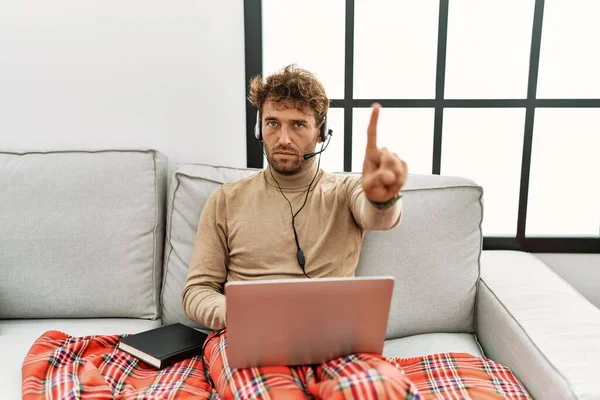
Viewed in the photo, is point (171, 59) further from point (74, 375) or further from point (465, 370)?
point (465, 370)

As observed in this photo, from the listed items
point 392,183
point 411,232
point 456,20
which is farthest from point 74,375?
point 456,20

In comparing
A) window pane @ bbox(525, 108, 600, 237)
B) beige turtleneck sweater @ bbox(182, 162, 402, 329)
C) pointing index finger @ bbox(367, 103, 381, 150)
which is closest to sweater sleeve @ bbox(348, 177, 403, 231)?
beige turtleneck sweater @ bbox(182, 162, 402, 329)

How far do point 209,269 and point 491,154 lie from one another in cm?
119

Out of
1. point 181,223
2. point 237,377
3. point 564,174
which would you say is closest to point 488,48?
point 564,174

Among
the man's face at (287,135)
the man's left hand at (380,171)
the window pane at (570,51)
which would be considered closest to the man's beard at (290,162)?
the man's face at (287,135)

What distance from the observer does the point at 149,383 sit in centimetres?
112

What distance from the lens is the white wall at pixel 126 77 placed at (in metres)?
1.64

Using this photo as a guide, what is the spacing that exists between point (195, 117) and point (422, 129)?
2.74ft

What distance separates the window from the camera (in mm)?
1729

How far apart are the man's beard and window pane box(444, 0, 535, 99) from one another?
76cm

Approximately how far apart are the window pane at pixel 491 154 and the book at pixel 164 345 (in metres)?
1.14

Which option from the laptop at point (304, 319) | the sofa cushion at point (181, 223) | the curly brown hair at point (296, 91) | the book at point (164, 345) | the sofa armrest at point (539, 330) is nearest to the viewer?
the laptop at point (304, 319)

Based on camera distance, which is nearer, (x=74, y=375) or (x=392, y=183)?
(x=392, y=183)

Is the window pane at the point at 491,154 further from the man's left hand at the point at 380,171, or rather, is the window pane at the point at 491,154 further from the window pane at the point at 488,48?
the man's left hand at the point at 380,171
